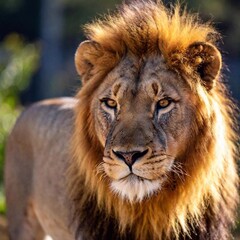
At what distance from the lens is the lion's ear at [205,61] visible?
5430mm

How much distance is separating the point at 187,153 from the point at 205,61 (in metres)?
0.53

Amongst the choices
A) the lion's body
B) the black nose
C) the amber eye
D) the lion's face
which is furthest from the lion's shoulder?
the black nose

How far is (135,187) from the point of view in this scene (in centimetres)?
512

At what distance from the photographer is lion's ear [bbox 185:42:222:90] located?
5430 millimetres

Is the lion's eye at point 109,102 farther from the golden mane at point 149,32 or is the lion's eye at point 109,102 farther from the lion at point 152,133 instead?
the golden mane at point 149,32

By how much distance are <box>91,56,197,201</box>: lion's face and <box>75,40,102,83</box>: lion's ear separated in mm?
211

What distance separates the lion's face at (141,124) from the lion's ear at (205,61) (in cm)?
14

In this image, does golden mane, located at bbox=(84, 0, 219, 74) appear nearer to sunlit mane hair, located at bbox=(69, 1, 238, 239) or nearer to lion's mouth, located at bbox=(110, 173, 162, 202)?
sunlit mane hair, located at bbox=(69, 1, 238, 239)

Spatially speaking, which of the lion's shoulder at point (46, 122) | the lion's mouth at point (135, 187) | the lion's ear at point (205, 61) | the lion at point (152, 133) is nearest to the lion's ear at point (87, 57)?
the lion at point (152, 133)

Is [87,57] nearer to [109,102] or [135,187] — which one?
[109,102]

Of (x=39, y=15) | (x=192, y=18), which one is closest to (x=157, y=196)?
(x=192, y=18)

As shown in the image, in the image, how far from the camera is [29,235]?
283 inches

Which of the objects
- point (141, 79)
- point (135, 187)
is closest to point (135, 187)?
point (135, 187)

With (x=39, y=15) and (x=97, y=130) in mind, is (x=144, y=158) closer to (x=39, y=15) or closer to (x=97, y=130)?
(x=97, y=130)
